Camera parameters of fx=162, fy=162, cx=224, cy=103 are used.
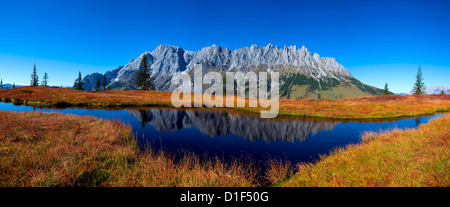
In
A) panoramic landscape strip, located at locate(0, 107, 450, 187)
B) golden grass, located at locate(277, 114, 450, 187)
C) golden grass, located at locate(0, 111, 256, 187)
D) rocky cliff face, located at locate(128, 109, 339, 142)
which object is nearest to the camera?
golden grass, located at locate(277, 114, 450, 187)

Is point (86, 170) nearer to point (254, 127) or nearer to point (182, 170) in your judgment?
point (182, 170)

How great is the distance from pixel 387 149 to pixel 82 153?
16.2 m

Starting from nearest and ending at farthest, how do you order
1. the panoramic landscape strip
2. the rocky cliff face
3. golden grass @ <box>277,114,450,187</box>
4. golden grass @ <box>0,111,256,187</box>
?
golden grass @ <box>277,114,450,187</box> < the panoramic landscape strip < golden grass @ <box>0,111,256,187</box> < the rocky cliff face

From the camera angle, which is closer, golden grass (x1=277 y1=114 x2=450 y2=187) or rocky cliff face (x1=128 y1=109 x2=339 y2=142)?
golden grass (x1=277 y1=114 x2=450 y2=187)

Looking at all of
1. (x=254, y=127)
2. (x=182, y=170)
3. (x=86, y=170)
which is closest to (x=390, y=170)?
(x=182, y=170)

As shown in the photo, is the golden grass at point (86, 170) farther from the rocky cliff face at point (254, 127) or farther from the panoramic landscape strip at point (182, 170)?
the rocky cliff face at point (254, 127)

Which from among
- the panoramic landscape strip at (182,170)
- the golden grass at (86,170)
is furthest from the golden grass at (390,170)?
the golden grass at (86,170)

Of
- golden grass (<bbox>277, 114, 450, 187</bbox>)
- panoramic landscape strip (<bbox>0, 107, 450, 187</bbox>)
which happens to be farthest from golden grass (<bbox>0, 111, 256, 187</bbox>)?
golden grass (<bbox>277, 114, 450, 187</bbox>)

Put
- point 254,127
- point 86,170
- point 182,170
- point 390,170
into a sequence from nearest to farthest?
point 390,170, point 86,170, point 182,170, point 254,127

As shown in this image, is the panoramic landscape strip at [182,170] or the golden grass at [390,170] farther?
the panoramic landscape strip at [182,170]

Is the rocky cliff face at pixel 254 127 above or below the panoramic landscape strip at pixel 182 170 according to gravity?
below

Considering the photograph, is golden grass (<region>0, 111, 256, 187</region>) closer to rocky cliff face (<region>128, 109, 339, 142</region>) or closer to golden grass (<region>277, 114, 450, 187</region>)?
golden grass (<region>277, 114, 450, 187</region>)
